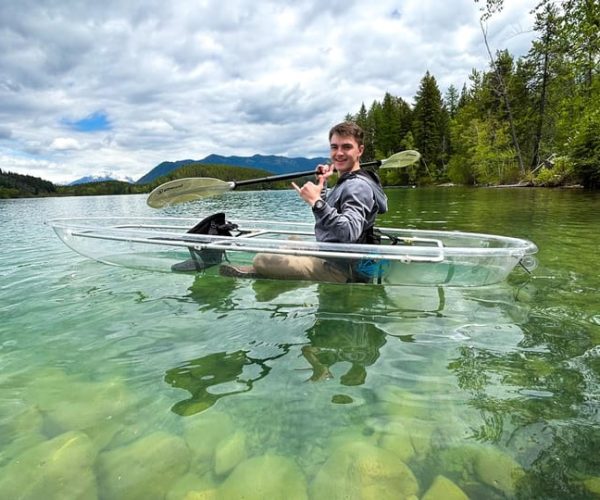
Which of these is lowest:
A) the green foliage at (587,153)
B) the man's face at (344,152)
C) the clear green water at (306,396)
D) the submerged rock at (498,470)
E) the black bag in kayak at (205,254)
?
the submerged rock at (498,470)

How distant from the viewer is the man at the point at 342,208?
4129 mm

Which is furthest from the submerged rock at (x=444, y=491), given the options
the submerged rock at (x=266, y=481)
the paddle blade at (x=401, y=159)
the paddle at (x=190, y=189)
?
the paddle blade at (x=401, y=159)

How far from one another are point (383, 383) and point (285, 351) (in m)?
1.03

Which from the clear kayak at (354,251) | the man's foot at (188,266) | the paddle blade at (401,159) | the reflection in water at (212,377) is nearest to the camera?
the reflection in water at (212,377)

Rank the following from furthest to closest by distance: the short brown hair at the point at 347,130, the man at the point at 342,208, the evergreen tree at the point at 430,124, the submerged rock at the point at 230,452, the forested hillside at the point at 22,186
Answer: the forested hillside at the point at 22,186, the evergreen tree at the point at 430,124, the short brown hair at the point at 347,130, the man at the point at 342,208, the submerged rock at the point at 230,452

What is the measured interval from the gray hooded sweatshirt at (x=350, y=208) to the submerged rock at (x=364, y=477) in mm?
2279

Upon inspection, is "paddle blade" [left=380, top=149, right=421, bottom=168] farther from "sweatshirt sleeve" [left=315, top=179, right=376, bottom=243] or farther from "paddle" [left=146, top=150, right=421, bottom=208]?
"sweatshirt sleeve" [left=315, top=179, right=376, bottom=243]

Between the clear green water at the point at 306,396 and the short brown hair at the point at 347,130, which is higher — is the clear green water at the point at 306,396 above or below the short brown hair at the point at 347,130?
below

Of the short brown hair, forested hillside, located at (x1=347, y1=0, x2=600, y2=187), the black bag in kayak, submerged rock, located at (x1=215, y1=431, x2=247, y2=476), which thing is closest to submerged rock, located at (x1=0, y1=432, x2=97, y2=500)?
submerged rock, located at (x1=215, y1=431, x2=247, y2=476)

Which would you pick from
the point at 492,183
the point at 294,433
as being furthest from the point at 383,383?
the point at 492,183

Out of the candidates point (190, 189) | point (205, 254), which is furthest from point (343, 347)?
point (190, 189)

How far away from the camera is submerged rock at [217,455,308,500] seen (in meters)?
2.04

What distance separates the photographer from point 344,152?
15.0 feet

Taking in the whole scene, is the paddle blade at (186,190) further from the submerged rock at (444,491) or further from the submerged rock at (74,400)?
the submerged rock at (444,491)
